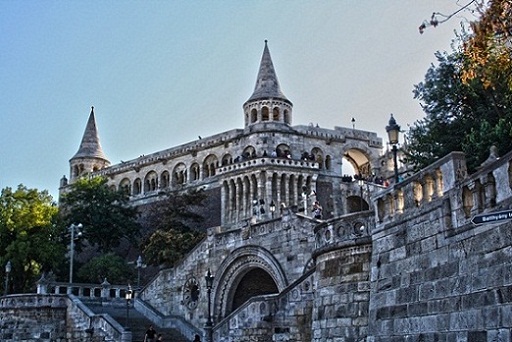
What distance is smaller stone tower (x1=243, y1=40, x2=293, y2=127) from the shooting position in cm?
4591

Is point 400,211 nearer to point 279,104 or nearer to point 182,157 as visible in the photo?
point 279,104

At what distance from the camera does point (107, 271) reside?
37469mm

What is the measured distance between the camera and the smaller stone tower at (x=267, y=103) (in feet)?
151

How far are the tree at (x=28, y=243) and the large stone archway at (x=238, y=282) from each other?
14.8m

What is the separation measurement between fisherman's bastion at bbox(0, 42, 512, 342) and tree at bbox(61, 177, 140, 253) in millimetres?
5588

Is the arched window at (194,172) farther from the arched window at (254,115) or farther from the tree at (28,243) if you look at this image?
the tree at (28,243)

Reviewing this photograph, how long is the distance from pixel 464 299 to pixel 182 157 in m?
44.8

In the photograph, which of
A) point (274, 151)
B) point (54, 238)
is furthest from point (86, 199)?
point (274, 151)

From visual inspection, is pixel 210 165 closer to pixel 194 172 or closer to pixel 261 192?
pixel 194 172

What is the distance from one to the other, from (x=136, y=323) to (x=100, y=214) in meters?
19.1

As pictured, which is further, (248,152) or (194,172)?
(194,172)

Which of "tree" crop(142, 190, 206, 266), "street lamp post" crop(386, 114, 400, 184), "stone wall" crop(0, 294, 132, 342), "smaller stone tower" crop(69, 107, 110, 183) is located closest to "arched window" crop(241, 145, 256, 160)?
"tree" crop(142, 190, 206, 266)

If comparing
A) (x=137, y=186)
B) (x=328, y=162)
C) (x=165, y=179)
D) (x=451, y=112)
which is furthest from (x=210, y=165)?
(x=451, y=112)

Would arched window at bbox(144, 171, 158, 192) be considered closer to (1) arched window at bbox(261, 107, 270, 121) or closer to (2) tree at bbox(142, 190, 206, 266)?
(2) tree at bbox(142, 190, 206, 266)
